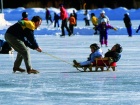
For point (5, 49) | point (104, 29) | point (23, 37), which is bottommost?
point (5, 49)

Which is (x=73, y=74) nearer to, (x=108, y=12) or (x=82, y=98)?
(x=82, y=98)

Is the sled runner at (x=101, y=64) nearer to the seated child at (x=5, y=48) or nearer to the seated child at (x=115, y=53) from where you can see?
the seated child at (x=115, y=53)

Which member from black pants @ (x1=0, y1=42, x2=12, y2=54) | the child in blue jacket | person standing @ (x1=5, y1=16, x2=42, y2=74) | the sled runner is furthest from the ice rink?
the child in blue jacket

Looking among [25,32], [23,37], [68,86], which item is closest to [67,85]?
[68,86]

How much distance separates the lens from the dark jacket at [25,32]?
1234 centimetres

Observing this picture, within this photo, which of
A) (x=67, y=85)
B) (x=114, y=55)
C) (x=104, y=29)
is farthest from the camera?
(x=104, y=29)

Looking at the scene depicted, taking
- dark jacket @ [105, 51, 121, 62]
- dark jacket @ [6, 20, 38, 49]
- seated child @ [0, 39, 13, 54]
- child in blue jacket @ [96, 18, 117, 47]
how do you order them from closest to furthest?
1. dark jacket @ [6, 20, 38, 49]
2. dark jacket @ [105, 51, 121, 62]
3. seated child @ [0, 39, 13, 54]
4. child in blue jacket @ [96, 18, 117, 47]

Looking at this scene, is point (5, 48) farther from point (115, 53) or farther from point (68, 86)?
point (68, 86)

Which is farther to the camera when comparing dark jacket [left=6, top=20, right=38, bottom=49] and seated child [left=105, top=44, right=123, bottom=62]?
seated child [left=105, top=44, right=123, bottom=62]

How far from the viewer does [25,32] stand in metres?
12.5

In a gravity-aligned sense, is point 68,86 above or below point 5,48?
above

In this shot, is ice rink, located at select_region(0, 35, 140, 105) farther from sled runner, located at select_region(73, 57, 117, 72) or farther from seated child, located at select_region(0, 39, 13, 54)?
seated child, located at select_region(0, 39, 13, 54)

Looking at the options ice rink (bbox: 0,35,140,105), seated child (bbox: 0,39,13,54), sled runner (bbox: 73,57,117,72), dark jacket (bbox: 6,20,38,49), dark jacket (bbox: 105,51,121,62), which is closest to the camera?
ice rink (bbox: 0,35,140,105)

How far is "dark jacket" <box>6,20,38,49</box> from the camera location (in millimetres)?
12344
